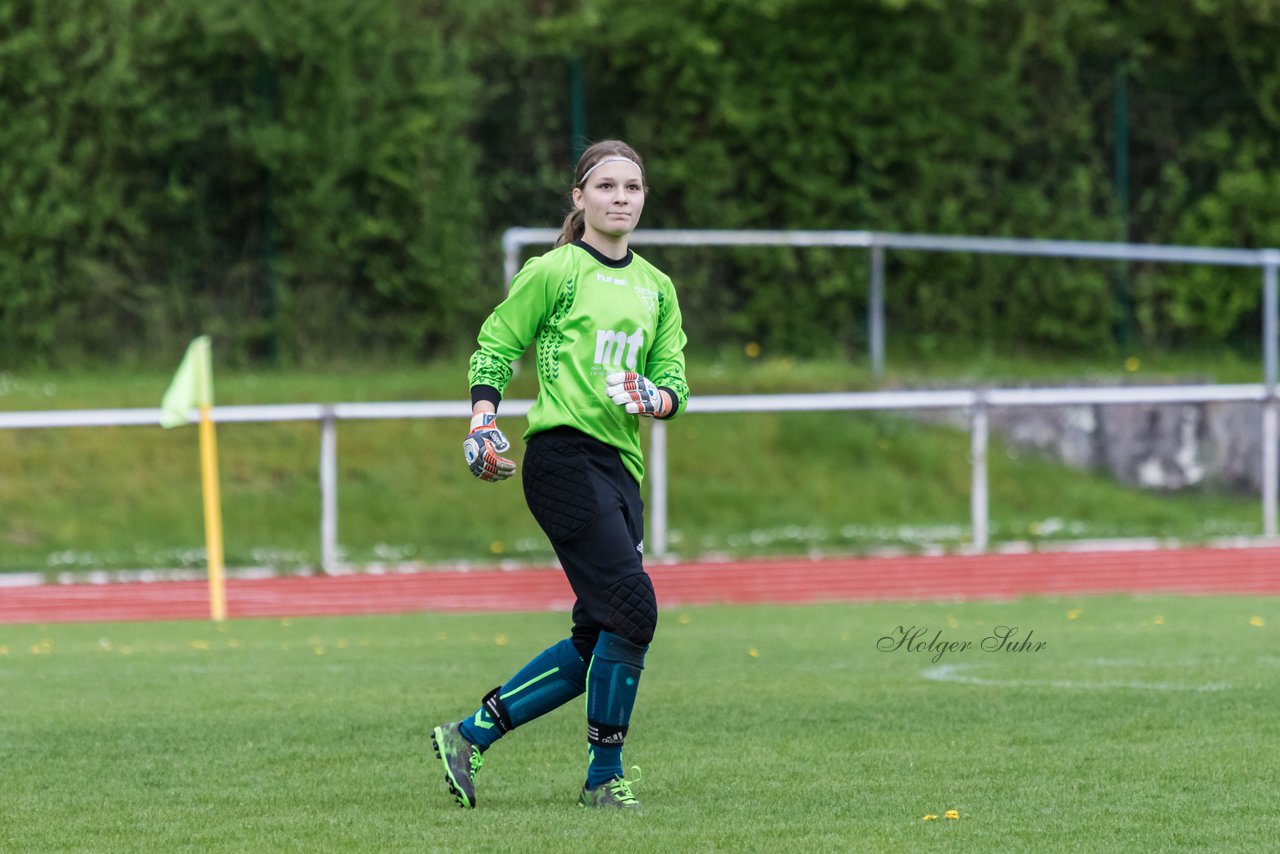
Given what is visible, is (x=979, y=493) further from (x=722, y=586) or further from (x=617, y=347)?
(x=617, y=347)

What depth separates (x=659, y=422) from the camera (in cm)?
1659

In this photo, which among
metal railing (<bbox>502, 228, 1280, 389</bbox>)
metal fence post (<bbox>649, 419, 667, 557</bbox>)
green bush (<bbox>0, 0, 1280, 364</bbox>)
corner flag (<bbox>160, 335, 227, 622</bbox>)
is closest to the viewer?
corner flag (<bbox>160, 335, 227, 622</bbox>)

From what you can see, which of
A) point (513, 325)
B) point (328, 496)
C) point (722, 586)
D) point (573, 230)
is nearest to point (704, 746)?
point (513, 325)

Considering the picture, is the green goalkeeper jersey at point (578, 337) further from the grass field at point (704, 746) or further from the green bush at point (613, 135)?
the green bush at point (613, 135)

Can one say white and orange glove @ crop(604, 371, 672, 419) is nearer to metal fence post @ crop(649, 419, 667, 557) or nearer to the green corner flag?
the green corner flag

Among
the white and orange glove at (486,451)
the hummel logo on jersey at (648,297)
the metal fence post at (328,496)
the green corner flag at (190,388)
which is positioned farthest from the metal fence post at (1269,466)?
the white and orange glove at (486,451)

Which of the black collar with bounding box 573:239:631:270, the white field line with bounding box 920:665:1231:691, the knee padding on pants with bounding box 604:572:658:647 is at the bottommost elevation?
the white field line with bounding box 920:665:1231:691

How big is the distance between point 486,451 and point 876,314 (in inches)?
579

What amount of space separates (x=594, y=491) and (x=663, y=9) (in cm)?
1632

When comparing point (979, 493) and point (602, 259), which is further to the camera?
point (979, 493)

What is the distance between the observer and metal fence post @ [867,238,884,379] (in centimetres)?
1989

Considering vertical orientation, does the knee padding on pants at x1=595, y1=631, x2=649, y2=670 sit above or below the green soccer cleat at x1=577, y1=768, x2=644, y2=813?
above
